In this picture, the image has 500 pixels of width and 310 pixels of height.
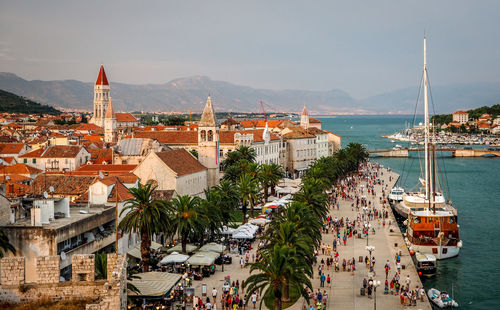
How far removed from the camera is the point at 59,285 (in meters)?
16.7

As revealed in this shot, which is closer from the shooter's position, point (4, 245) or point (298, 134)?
point (4, 245)

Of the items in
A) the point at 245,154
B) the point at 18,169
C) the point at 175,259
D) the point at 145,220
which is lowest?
the point at 175,259

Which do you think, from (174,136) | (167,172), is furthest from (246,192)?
(174,136)

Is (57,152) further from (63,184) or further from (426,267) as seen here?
(426,267)

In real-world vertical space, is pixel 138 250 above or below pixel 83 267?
below

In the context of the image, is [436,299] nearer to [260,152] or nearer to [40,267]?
[40,267]

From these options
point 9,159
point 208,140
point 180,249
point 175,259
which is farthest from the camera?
point 9,159

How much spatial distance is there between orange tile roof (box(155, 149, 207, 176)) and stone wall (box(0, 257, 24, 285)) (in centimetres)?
4341

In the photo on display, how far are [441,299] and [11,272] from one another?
107 feet

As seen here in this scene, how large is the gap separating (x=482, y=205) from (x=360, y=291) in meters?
59.1

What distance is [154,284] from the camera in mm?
29750

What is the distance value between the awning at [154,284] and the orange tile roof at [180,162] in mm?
29015

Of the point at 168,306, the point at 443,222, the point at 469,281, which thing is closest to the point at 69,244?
the point at 168,306

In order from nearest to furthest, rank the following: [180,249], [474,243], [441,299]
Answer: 1. [441,299]
2. [180,249]
3. [474,243]
